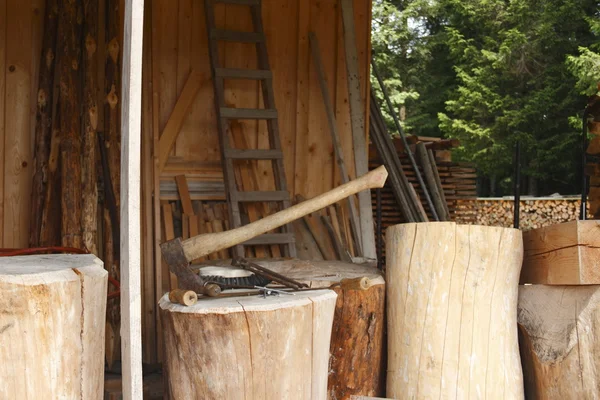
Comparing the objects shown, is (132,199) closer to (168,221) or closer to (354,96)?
(168,221)

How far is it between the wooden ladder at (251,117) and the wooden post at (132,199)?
9.42 feet

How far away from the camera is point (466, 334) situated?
405 centimetres

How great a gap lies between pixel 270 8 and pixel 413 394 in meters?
3.82

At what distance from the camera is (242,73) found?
6254 mm

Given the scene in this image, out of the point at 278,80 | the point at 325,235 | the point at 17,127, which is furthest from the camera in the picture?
the point at 278,80

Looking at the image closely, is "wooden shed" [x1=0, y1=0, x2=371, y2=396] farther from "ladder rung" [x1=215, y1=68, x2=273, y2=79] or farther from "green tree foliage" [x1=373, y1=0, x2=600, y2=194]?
"green tree foliage" [x1=373, y1=0, x2=600, y2=194]

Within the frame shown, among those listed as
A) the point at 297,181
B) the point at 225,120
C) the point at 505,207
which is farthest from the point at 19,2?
the point at 505,207

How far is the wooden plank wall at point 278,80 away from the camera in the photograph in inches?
247

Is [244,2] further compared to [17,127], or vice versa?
[244,2]

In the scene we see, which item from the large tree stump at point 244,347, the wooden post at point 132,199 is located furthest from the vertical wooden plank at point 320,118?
the wooden post at point 132,199

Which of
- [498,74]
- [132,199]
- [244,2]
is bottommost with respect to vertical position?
[132,199]

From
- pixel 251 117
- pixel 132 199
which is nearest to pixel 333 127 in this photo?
pixel 251 117

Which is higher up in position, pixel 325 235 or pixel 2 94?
pixel 2 94

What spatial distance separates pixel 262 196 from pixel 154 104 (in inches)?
44.6
